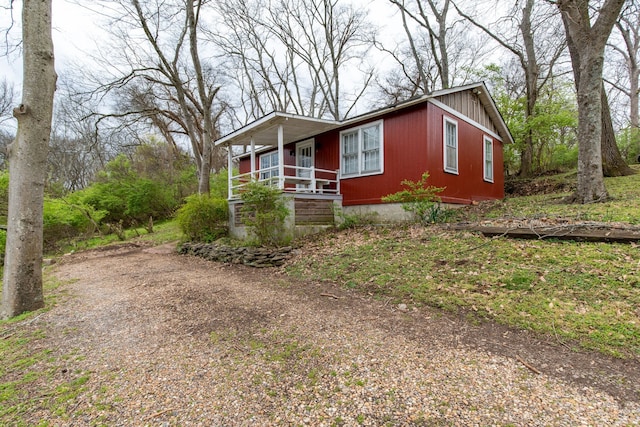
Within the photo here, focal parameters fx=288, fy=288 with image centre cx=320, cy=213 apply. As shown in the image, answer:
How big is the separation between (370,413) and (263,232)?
533 cm

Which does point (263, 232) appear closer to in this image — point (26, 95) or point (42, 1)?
point (26, 95)

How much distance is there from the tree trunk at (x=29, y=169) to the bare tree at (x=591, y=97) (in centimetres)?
993

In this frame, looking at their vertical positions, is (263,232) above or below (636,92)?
below

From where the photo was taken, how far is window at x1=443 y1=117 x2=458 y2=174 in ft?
27.3

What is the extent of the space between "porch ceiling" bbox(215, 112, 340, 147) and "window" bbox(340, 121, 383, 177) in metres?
0.66

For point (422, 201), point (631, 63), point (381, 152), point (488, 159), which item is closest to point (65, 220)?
point (381, 152)

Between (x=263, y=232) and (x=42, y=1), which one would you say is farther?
(x=263, y=232)

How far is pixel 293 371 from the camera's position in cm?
223

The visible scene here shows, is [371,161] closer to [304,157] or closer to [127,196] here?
[304,157]

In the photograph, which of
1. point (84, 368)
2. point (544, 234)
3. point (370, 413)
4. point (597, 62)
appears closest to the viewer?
point (370, 413)

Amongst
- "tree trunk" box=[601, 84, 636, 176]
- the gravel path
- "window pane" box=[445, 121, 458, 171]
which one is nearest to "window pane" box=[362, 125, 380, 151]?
"window pane" box=[445, 121, 458, 171]

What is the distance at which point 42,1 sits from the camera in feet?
12.2

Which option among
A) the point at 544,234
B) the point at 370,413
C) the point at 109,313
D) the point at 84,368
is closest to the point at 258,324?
the point at 84,368

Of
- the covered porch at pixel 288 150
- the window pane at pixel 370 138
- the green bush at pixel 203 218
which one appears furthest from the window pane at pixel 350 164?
the green bush at pixel 203 218
